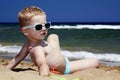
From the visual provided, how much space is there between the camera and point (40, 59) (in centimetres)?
381

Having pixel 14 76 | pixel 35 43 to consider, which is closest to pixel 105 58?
pixel 35 43

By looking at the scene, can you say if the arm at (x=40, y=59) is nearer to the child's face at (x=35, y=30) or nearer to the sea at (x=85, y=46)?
the child's face at (x=35, y=30)

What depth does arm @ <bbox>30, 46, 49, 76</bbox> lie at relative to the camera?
3775mm

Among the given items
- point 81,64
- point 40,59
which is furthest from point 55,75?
point 81,64

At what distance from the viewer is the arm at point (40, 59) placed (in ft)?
12.4

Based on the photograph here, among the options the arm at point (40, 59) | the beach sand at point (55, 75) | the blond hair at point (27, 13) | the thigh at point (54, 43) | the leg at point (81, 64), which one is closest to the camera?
the beach sand at point (55, 75)

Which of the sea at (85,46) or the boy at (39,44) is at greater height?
the boy at (39,44)

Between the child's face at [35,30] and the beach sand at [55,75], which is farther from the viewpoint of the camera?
the child's face at [35,30]

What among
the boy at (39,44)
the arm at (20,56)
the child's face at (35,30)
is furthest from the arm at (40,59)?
the arm at (20,56)

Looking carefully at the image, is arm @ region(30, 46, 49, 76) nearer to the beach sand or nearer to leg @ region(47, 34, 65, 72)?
the beach sand

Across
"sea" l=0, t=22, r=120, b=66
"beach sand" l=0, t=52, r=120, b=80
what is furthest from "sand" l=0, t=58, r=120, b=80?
"sea" l=0, t=22, r=120, b=66

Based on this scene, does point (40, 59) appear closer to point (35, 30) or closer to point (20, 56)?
point (35, 30)

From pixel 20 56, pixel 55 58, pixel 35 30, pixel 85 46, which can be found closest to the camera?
pixel 35 30

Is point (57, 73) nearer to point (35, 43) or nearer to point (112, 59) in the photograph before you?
point (35, 43)
